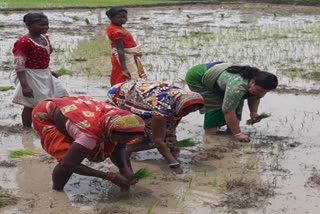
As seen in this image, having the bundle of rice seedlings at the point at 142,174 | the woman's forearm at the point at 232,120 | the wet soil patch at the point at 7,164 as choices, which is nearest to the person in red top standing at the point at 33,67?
the wet soil patch at the point at 7,164

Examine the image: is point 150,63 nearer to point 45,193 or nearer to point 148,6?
point 45,193

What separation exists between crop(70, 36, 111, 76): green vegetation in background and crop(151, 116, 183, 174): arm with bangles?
395cm

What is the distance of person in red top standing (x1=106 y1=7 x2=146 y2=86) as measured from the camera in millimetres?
5980

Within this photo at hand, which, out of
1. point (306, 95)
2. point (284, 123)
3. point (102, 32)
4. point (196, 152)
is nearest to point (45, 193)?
point (196, 152)

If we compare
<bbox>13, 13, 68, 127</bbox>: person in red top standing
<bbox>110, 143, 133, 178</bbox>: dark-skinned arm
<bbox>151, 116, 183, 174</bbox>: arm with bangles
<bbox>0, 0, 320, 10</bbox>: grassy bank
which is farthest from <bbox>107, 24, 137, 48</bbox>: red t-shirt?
<bbox>0, 0, 320, 10</bbox>: grassy bank

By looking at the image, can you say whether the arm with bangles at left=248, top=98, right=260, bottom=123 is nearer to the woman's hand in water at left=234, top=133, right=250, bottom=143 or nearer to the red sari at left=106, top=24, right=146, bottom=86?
the woman's hand in water at left=234, top=133, right=250, bottom=143

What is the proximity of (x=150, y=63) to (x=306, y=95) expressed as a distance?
9.42 feet

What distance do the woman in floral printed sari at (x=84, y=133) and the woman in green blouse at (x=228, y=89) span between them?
1525 millimetres

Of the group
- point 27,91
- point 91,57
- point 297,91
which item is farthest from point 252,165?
point 91,57

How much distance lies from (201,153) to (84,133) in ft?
5.21

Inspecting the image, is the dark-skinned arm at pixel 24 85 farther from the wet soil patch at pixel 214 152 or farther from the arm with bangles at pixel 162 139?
the wet soil patch at pixel 214 152

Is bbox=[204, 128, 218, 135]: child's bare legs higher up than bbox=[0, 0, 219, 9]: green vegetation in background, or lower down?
higher up

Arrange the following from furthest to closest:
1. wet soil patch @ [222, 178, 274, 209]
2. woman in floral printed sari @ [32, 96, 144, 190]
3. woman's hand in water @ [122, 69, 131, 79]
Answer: woman's hand in water @ [122, 69, 131, 79] < wet soil patch @ [222, 178, 274, 209] < woman in floral printed sari @ [32, 96, 144, 190]

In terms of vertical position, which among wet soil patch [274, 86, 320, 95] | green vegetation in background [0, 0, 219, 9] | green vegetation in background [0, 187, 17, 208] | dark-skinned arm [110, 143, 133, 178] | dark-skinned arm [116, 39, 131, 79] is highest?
dark-skinned arm [116, 39, 131, 79]
